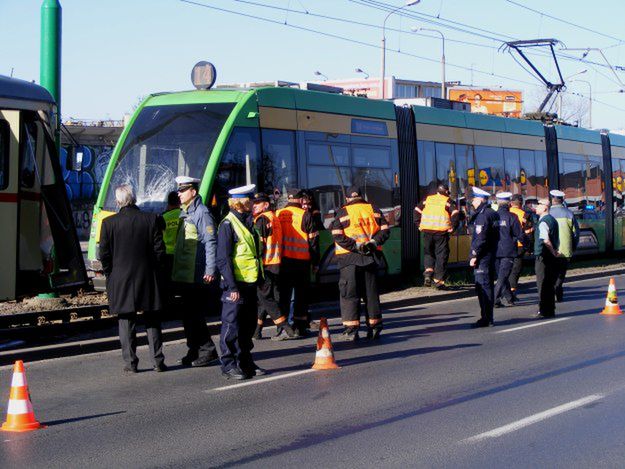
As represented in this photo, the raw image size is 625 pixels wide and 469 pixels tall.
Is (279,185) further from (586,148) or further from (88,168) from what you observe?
(88,168)

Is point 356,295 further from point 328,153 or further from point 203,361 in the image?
point 328,153

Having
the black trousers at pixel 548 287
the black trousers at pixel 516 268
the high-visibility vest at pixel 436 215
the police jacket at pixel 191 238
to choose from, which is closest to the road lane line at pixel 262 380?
the police jacket at pixel 191 238

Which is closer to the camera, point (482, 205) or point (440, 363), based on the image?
→ point (440, 363)

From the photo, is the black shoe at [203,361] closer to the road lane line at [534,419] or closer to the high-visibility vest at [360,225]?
the high-visibility vest at [360,225]

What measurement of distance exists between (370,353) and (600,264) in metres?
17.5

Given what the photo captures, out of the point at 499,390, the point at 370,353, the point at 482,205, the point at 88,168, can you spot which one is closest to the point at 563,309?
the point at 482,205

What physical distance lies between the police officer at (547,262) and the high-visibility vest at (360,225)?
3.80 m

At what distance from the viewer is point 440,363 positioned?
11.1 metres

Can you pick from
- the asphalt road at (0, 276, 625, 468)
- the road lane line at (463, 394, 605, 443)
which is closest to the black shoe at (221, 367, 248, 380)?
the asphalt road at (0, 276, 625, 468)

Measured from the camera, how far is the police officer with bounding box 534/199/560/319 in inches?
604

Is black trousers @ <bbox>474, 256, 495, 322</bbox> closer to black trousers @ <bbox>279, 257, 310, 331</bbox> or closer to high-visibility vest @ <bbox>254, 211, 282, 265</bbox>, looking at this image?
black trousers @ <bbox>279, 257, 310, 331</bbox>

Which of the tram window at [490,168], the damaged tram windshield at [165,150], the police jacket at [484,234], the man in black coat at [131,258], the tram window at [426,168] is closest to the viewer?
the man in black coat at [131,258]

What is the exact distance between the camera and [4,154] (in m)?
12.9

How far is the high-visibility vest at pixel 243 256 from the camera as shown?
992 centimetres
